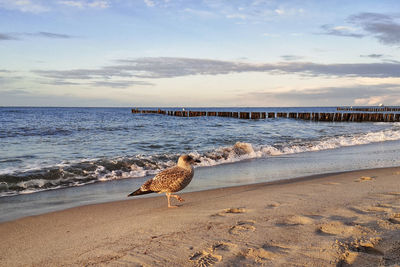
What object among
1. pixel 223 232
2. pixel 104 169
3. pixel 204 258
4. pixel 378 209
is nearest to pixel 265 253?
pixel 204 258

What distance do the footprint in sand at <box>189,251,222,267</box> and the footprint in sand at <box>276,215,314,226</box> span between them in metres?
1.14

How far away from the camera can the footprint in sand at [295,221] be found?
3804 mm

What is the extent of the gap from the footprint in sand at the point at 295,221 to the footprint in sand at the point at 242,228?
33 cm

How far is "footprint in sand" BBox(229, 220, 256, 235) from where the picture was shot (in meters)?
3.53

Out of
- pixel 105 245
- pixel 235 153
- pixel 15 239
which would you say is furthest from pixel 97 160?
pixel 105 245

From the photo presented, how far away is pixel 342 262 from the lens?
2.76m

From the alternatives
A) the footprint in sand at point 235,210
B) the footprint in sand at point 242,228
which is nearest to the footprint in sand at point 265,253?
the footprint in sand at point 242,228

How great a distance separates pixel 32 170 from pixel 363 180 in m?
7.46

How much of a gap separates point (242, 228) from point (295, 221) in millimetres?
700

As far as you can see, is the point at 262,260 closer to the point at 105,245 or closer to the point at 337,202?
the point at 105,245

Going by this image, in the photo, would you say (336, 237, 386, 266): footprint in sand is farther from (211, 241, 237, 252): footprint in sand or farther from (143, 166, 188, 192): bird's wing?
(143, 166, 188, 192): bird's wing

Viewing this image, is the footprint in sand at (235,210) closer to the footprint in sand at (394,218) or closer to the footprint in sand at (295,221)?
the footprint in sand at (295,221)

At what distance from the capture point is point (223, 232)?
139 inches

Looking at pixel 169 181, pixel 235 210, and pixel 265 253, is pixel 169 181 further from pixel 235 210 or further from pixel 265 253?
pixel 265 253
